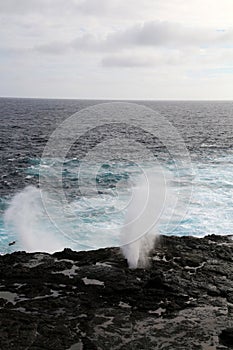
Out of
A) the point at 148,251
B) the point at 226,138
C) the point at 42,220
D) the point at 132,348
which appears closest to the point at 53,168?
the point at 42,220

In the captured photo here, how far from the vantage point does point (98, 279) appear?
1947 centimetres

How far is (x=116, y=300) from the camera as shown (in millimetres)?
17844

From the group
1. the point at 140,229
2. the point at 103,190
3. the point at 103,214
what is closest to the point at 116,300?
the point at 140,229

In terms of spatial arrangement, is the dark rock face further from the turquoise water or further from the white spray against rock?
the turquoise water

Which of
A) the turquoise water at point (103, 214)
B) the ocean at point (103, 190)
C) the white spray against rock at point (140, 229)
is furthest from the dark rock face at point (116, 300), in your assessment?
the turquoise water at point (103, 214)

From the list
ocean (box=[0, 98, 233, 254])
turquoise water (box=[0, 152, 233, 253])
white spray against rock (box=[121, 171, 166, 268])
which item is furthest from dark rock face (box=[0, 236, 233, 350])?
turquoise water (box=[0, 152, 233, 253])

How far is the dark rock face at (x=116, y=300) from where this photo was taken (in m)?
15.0

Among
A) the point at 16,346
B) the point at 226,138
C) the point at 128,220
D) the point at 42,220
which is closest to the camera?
the point at 16,346

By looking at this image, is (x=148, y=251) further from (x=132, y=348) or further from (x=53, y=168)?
(x=53, y=168)

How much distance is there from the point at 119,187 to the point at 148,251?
17.2 metres

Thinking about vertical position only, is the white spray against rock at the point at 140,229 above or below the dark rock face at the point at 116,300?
above

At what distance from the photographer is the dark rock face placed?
1500 centimetres

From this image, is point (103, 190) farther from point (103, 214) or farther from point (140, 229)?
point (140, 229)

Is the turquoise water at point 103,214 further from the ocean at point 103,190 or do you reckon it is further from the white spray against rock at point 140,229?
the white spray against rock at point 140,229
